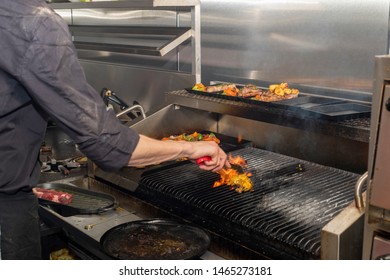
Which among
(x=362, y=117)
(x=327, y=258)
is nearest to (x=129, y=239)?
(x=327, y=258)

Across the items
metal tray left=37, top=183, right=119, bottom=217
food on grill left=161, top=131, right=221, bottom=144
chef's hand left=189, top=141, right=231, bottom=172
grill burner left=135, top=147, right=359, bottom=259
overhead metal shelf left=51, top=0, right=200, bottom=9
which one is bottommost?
metal tray left=37, top=183, right=119, bottom=217

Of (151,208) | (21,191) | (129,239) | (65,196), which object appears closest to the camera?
(21,191)

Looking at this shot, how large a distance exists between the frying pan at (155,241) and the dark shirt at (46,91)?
1.70 feet

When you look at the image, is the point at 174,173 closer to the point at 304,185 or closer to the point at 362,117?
the point at 304,185

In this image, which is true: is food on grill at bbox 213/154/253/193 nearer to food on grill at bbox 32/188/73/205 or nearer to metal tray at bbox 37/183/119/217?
metal tray at bbox 37/183/119/217

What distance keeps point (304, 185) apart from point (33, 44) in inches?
54.4

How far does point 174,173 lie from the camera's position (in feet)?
8.58

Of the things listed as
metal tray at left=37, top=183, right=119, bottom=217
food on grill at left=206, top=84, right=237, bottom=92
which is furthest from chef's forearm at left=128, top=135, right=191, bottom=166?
food on grill at left=206, top=84, right=237, bottom=92

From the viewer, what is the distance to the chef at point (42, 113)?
57.5 inches

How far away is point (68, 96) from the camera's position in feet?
4.93

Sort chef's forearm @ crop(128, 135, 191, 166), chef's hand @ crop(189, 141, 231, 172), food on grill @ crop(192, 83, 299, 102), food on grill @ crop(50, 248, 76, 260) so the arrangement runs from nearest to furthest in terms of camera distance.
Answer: chef's forearm @ crop(128, 135, 191, 166)
chef's hand @ crop(189, 141, 231, 172)
food on grill @ crop(50, 248, 76, 260)
food on grill @ crop(192, 83, 299, 102)

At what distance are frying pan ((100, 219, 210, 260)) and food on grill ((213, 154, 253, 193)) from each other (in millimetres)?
309

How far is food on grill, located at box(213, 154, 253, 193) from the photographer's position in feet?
7.61

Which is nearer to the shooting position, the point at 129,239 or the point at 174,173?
the point at 129,239
